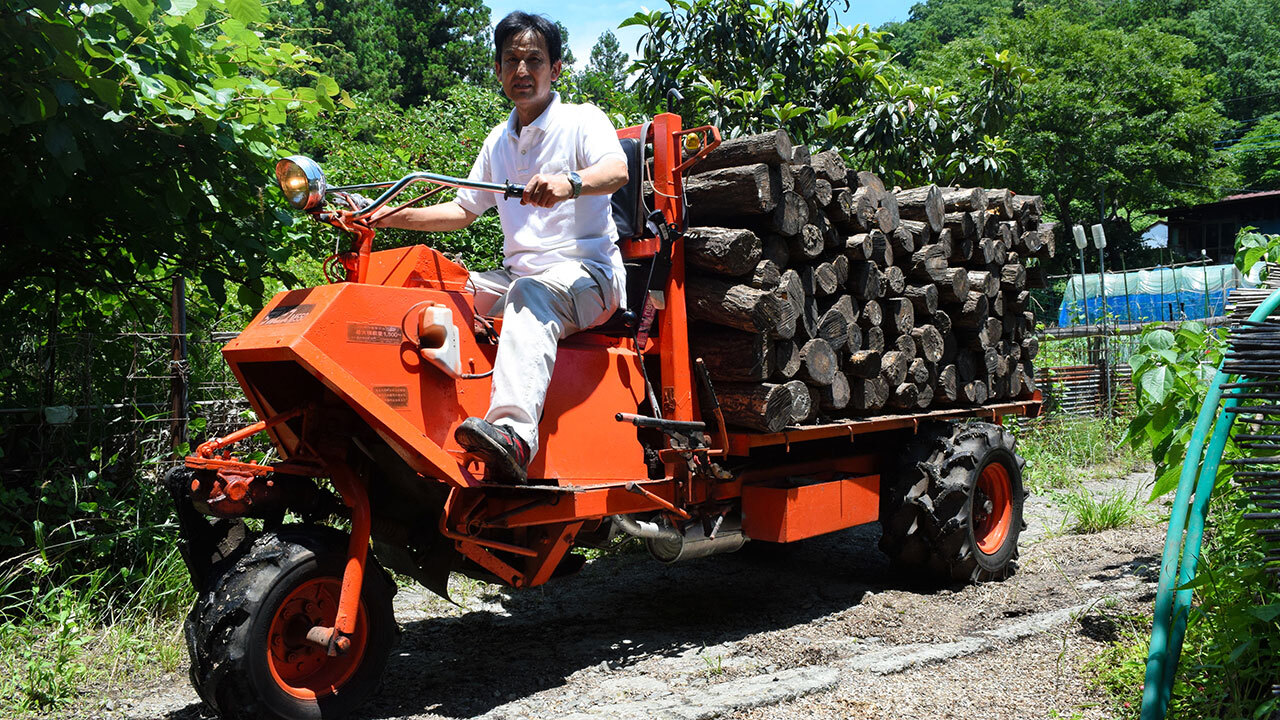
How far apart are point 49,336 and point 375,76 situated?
94.6ft

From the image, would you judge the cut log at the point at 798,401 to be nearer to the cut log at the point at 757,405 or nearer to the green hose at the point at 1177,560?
the cut log at the point at 757,405

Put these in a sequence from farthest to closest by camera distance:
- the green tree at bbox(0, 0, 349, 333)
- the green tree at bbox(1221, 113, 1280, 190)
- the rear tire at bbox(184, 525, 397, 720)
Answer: the green tree at bbox(1221, 113, 1280, 190) < the green tree at bbox(0, 0, 349, 333) < the rear tire at bbox(184, 525, 397, 720)

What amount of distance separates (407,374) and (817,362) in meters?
2.36

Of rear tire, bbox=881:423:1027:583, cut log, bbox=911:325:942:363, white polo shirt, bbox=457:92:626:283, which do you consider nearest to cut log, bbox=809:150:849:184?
cut log, bbox=911:325:942:363

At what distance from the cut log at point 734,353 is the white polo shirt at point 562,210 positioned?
33.6 inches

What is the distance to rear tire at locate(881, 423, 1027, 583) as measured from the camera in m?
5.96

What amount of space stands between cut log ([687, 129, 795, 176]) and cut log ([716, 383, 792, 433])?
116 cm

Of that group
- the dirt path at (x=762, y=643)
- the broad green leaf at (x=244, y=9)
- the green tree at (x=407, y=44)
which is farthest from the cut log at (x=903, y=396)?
the green tree at (x=407, y=44)

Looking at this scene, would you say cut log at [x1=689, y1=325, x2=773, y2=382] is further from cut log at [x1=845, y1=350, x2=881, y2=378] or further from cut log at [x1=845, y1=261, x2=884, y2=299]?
cut log at [x1=845, y1=261, x2=884, y2=299]

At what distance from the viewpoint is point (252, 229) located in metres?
5.43

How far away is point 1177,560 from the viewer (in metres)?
3.03

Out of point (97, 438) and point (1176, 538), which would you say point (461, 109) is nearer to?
point (97, 438)

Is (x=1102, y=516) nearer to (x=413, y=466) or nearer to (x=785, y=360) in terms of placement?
(x=785, y=360)

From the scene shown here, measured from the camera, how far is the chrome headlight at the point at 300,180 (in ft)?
12.3
